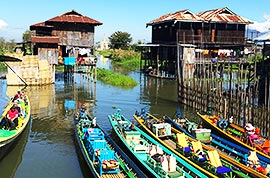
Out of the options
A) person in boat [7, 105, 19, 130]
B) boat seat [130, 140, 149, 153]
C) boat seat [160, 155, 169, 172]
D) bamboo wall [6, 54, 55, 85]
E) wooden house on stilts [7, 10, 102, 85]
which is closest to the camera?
boat seat [160, 155, 169, 172]

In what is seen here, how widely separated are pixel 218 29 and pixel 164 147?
2870 centimetres

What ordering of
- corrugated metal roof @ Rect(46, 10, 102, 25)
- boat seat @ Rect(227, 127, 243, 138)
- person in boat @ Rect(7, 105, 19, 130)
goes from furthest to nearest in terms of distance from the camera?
1. corrugated metal roof @ Rect(46, 10, 102, 25)
2. boat seat @ Rect(227, 127, 243, 138)
3. person in boat @ Rect(7, 105, 19, 130)

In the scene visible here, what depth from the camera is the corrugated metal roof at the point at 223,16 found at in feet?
130

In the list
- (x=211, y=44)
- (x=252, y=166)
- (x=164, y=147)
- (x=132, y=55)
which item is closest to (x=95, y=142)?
(x=164, y=147)

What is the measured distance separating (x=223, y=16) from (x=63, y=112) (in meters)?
24.3

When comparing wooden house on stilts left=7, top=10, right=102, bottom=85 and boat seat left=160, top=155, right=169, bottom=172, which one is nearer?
boat seat left=160, top=155, right=169, bottom=172

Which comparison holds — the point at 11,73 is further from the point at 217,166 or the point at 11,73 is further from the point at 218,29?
the point at 217,166

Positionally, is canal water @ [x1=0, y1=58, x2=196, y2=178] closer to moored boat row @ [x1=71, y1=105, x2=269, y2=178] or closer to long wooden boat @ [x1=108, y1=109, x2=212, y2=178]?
moored boat row @ [x1=71, y1=105, x2=269, y2=178]

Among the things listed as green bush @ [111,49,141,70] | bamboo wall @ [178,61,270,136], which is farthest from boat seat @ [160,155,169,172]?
green bush @ [111,49,141,70]

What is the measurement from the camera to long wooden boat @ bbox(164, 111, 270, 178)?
478 inches

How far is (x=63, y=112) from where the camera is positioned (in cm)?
2412

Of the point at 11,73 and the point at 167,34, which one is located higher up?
the point at 167,34

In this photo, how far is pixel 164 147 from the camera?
48.6 ft

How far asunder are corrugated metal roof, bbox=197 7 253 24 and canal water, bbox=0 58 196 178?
8.34m
